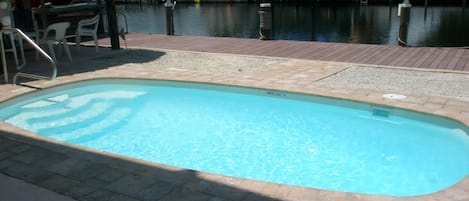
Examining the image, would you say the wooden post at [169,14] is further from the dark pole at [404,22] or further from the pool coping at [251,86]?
the dark pole at [404,22]

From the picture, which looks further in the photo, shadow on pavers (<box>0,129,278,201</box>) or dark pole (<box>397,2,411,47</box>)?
dark pole (<box>397,2,411,47</box>)

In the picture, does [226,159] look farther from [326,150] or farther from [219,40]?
[219,40]

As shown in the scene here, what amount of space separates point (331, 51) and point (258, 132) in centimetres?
414

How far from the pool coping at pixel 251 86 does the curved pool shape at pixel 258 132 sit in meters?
0.12

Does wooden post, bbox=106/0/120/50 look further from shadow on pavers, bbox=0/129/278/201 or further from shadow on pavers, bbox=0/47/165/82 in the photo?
shadow on pavers, bbox=0/129/278/201

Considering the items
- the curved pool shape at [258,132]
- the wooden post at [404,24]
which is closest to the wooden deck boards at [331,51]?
the wooden post at [404,24]

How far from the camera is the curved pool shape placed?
3.99 m

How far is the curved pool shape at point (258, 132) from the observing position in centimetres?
399

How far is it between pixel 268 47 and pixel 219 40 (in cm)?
181

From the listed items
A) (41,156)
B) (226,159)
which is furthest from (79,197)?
(226,159)

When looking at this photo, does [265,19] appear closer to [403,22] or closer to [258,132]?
[403,22]

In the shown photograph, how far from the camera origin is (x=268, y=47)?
9.32 m

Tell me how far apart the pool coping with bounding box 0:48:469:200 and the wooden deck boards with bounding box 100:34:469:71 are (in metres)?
0.87

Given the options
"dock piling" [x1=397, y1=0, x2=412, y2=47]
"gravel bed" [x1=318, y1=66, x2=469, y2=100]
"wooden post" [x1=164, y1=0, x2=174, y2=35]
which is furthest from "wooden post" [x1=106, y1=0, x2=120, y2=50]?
"dock piling" [x1=397, y1=0, x2=412, y2=47]
